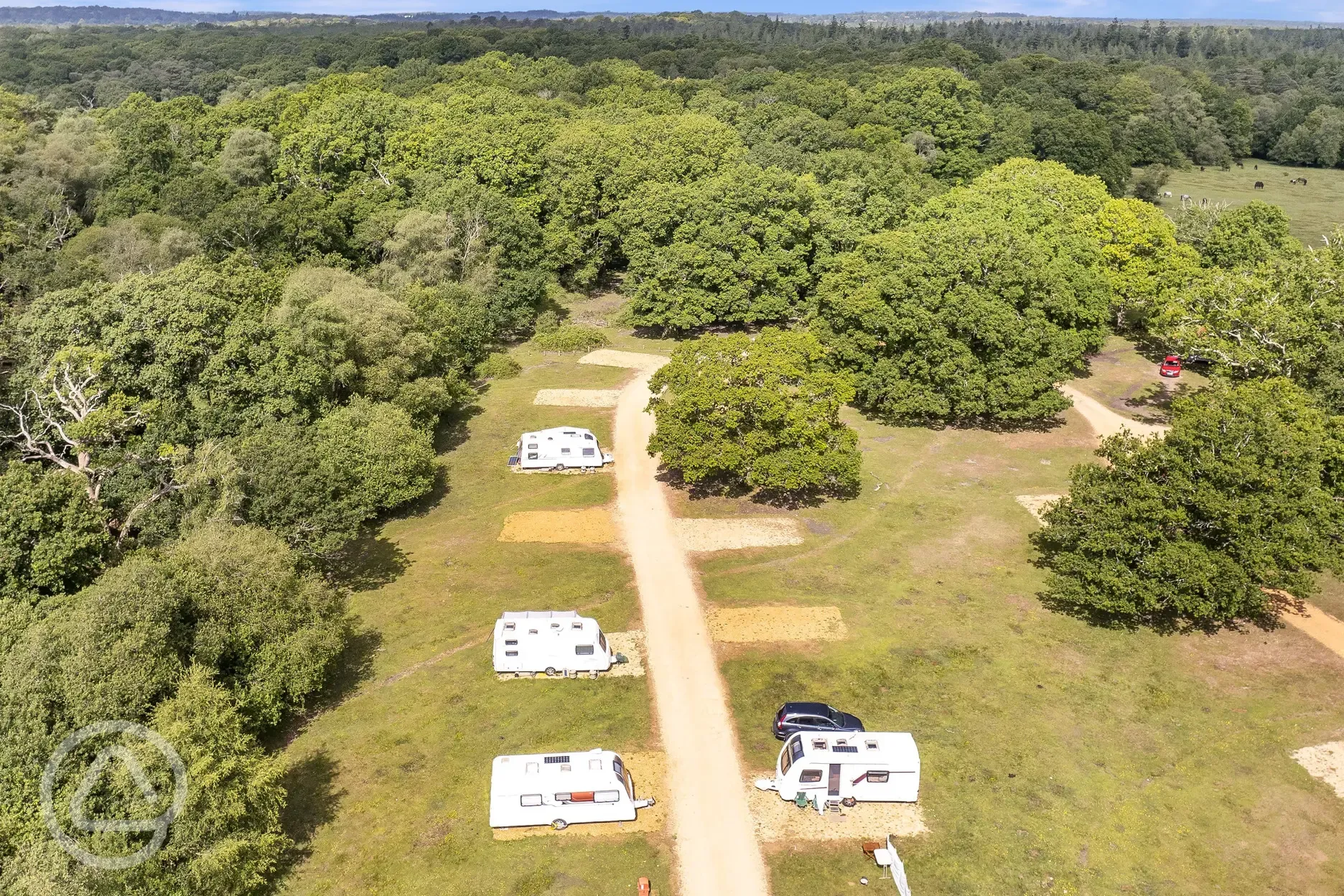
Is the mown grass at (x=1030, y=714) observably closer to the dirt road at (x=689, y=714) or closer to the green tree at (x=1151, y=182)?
the dirt road at (x=689, y=714)

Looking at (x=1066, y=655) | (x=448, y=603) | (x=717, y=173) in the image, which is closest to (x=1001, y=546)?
(x=1066, y=655)

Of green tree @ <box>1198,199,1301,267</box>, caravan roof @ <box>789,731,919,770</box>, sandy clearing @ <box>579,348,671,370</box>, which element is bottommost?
caravan roof @ <box>789,731,919,770</box>

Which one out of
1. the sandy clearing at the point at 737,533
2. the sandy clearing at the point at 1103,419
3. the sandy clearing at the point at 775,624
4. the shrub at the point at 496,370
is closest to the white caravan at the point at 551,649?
the sandy clearing at the point at 775,624

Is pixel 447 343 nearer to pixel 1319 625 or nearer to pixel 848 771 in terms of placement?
pixel 848 771

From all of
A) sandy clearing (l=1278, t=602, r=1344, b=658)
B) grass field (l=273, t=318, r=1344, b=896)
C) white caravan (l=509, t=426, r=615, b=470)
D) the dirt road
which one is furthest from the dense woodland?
white caravan (l=509, t=426, r=615, b=470)

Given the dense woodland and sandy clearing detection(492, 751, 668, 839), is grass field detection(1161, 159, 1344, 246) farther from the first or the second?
sandy clearing detection(492, 751, 668, 839)

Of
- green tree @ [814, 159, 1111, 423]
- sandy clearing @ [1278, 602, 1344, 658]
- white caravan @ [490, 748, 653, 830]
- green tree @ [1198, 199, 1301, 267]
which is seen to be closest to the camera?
white caravan @ [490, 748, 653, 830]
